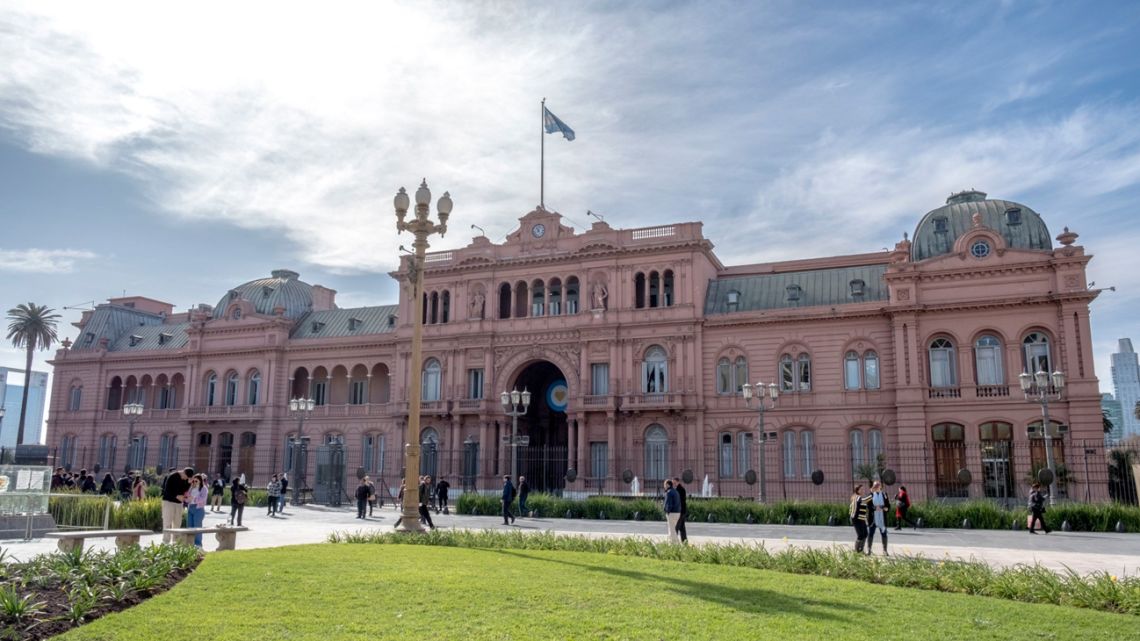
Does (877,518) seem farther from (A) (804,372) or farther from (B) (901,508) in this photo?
(A) (804,372)

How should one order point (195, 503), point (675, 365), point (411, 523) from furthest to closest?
point (675, 365)
point (195, 503)
point (411, 523)

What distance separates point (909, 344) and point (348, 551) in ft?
105

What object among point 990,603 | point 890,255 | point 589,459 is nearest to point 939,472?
point 890,255

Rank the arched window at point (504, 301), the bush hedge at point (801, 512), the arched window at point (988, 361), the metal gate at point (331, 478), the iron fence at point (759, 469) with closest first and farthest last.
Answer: the bush hedge at point (801, 512), the iron fence at point (759, 469), the arched window at point (988, 361), the metal gate at point (331, 478), the arched window at point (504, 301)

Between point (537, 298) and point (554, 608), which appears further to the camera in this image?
point (537, 298)

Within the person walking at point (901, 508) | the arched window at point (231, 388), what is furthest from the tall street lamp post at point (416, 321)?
the arched window at point (231, 388)

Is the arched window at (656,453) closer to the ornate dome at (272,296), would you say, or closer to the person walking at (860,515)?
the person walking at (860,515)

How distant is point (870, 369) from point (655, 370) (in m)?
11.1

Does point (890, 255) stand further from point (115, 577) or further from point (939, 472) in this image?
point (115, 577)

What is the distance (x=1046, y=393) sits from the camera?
1324 inches

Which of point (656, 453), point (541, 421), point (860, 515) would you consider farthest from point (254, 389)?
point (860, 515)

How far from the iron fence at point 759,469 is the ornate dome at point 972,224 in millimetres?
9571

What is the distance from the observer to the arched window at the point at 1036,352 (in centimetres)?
3909

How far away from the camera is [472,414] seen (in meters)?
49.2
